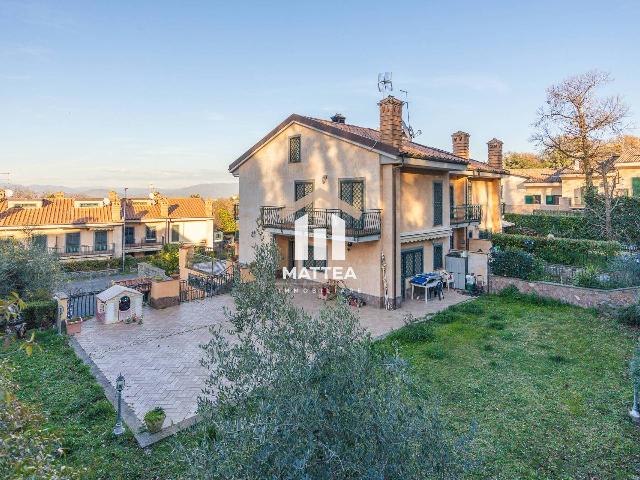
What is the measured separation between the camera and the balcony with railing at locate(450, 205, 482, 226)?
20.4m

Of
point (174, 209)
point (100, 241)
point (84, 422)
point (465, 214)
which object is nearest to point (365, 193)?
point (465, 214)

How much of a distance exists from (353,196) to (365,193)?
0.71 m

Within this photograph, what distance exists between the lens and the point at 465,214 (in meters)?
21.2

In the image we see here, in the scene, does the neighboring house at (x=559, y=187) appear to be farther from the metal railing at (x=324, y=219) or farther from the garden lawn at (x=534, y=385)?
the garden lawn at (x=534, y=385)

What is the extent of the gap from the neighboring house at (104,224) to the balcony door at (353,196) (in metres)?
26.3

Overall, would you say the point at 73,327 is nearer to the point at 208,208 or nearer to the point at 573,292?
the point at 573,292

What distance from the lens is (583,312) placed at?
14.2 metres

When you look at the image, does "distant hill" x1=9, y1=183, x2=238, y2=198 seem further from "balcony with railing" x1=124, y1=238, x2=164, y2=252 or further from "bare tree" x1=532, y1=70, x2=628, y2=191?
"bare tree" x1=532, y1=70, x2=628, y2=191

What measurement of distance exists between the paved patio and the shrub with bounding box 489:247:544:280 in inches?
88.2

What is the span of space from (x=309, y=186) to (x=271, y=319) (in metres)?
14.6

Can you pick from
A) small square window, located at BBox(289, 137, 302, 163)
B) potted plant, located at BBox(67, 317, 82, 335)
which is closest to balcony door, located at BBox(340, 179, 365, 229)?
small square window, located at BBox(289, 137, 302, 163)

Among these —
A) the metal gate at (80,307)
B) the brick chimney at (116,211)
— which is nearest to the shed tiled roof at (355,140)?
the metal gate at (80,307)

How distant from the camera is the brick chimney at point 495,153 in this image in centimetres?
2492

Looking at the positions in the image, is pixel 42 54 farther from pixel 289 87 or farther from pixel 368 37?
pixel 368 37
